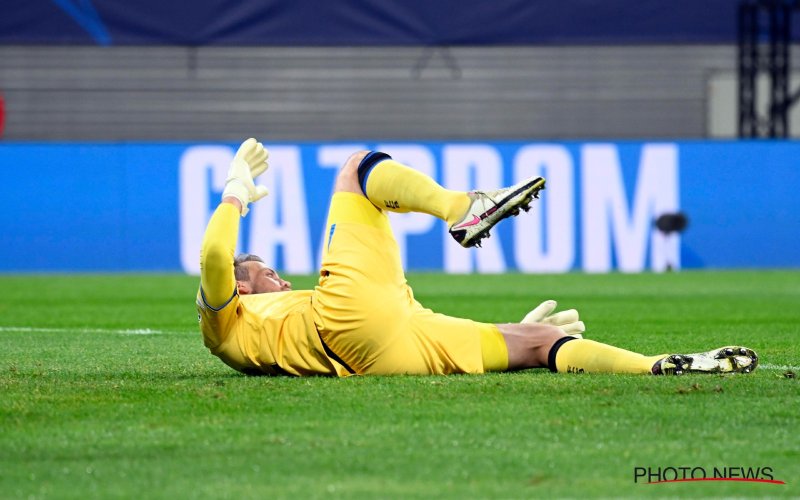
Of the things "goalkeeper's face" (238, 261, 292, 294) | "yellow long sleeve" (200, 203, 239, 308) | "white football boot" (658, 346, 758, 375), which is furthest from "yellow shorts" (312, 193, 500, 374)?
"white football boot" (658, 346, 758, 375)

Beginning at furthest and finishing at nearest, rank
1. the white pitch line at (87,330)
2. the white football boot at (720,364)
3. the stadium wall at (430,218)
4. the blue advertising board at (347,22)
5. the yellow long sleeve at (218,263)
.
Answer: the blue advertising board at (347,22)
the stadium wall at (430,218)
the white pitch line at (87,330)
the white football boot at (720,364)
the yellow long sleeve at (218,263)

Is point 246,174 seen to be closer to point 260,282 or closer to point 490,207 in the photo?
point 260,282

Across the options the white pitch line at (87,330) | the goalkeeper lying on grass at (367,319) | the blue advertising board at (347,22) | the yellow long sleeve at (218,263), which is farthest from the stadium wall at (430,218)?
the yellow long sleeve at (218,263)

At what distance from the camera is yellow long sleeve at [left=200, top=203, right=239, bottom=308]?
17.1 feet

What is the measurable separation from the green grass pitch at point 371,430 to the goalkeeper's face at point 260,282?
38 cm

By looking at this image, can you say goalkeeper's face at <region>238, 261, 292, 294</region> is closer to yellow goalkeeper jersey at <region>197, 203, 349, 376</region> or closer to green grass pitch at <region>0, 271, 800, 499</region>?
yellow goalkeeper jersey at <region>197, 203, 349, 376</region>

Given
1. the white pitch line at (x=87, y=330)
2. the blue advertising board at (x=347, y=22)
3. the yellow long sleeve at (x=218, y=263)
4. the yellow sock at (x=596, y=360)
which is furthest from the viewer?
the blue advertising board at (x=347, y=22)

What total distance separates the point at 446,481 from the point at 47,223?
12890 millimetres

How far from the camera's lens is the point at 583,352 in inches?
220

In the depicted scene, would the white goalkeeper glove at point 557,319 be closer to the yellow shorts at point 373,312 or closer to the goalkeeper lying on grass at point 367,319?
the goalkeeper lying on grass at point 367,319

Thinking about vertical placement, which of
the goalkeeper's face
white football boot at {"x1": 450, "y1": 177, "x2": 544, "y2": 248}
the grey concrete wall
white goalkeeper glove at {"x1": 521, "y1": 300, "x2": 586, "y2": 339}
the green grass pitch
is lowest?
the green grass pitch

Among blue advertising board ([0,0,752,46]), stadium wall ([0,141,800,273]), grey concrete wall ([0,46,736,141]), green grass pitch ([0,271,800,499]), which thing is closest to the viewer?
green grass pitch ([0,271,800,499])

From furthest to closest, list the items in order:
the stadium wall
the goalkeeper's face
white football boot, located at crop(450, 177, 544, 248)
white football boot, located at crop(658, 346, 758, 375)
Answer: the stadium wall < the goalkeeper's face < white football boot, located at crop(658, 346, 758, 375) < white football boot, located at crop(450, 177, 544, 248)

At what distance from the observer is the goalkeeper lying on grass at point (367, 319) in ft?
17.2
